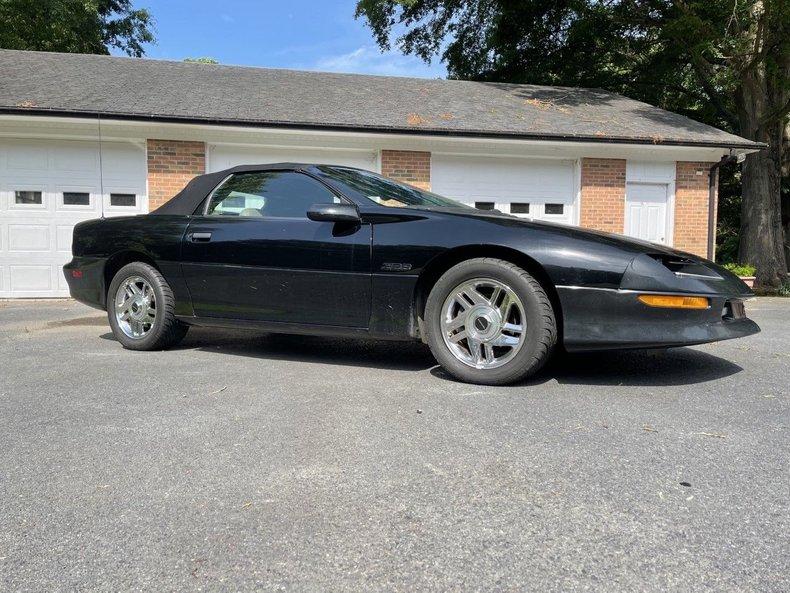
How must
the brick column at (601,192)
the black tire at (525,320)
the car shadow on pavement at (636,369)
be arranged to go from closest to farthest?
the black tire at (525,320)
the car shadow on pavement at (636,369)
the brick column at (601,192)

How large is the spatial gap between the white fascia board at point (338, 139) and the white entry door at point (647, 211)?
21.6 inches

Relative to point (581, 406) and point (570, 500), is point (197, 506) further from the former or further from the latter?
point (581, 406)

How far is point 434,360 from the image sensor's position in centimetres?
450

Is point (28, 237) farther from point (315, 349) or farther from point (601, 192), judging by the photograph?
point (601, 192)

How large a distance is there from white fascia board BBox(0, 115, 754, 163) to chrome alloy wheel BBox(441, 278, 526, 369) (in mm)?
6610

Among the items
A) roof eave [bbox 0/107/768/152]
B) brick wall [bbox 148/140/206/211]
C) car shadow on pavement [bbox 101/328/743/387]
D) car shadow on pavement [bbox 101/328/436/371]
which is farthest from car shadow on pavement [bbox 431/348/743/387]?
brick wall [bbox 148/140/206/211]

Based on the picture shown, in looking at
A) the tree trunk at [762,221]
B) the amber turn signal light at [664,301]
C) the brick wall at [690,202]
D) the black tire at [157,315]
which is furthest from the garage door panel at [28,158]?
the tree trunk at [762,221]

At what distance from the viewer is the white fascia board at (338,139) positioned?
9266mm

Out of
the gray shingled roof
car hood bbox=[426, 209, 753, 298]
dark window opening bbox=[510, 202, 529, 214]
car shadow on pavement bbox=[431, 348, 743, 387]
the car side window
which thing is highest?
the gray shingled roof

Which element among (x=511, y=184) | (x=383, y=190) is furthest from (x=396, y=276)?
(x=511, y=184)

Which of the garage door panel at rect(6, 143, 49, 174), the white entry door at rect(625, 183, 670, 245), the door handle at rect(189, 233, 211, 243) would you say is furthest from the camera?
the white entry door at rect(625, 183, 670, 245)

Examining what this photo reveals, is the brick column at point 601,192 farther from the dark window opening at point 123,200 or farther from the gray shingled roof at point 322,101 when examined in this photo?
the dark window opening at point 123,200

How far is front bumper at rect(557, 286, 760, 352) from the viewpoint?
3.32 m

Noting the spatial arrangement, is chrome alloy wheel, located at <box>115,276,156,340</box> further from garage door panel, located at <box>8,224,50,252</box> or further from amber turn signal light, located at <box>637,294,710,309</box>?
garage door panel, located at <box>8,224,50,252</box>
